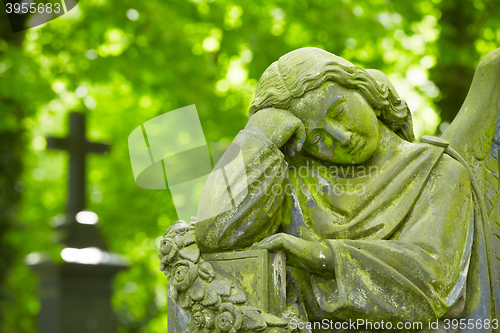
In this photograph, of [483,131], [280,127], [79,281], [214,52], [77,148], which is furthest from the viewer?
[214,52]

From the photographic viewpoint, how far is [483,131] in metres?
3.24

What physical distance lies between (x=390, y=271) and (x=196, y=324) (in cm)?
83

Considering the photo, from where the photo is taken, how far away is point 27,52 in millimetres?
7617

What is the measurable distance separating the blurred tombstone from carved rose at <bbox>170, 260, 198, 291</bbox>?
352cm

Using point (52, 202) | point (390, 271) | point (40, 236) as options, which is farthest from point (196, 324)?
point (52, 202)

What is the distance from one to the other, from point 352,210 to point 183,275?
82 centimetres

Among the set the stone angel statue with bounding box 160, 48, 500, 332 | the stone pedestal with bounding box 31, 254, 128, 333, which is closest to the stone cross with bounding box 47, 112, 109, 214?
the stone pedestal with bounding box 31, 254, 128, 333

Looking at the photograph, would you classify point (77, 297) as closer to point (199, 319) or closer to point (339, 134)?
point (199, 319)

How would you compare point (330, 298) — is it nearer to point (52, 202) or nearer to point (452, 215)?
point (452, 215)

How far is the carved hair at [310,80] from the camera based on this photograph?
279cm

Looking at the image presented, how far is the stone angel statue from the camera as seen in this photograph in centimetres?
254

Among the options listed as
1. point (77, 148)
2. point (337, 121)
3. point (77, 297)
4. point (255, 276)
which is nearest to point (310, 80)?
point (337, 121)

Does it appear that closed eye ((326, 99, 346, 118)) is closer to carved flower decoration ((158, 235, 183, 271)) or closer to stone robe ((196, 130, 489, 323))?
stone robe ((196, 130, 489, 323))

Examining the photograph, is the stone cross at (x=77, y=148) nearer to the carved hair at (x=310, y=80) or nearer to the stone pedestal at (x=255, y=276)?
the carved hair at (x=310, y=80)
